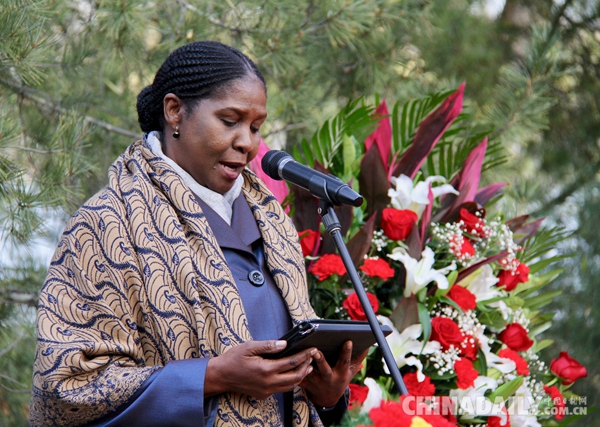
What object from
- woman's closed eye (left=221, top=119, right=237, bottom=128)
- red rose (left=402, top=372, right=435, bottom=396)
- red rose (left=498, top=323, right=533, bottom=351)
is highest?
woman's closed eye (left=221, top=119, right=237, bottom=128)

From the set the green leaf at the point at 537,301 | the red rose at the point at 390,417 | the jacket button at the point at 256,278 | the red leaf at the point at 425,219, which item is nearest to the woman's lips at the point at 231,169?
the jacket button at the point at 256,278

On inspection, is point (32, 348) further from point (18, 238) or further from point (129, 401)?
point (129, 401)

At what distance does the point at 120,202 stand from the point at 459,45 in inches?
157

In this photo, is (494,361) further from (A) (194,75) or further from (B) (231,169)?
(A) (194,75)

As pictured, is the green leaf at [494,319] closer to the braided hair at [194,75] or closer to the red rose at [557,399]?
the red rose at [557,399]

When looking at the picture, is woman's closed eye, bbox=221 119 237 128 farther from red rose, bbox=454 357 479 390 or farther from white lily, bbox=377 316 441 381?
red rose, bbox=454 357 479 390

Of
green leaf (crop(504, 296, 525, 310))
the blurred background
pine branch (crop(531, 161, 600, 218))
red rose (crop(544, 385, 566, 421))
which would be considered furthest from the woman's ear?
pine branch (crop(531, 161, 600, 218))

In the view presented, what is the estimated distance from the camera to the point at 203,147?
202 cm

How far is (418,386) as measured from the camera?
2.75 meters

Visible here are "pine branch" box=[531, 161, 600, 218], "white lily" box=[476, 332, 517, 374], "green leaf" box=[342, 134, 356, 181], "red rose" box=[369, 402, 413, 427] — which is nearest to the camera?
"red rose" box=[369, 402, 413, 427]

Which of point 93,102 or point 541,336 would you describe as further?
point 541,336

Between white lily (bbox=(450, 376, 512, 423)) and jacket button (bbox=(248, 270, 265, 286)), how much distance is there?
1154mm

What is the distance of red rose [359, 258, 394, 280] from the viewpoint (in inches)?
110

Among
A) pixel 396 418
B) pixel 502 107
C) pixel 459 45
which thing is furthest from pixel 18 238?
pixel 459 45
